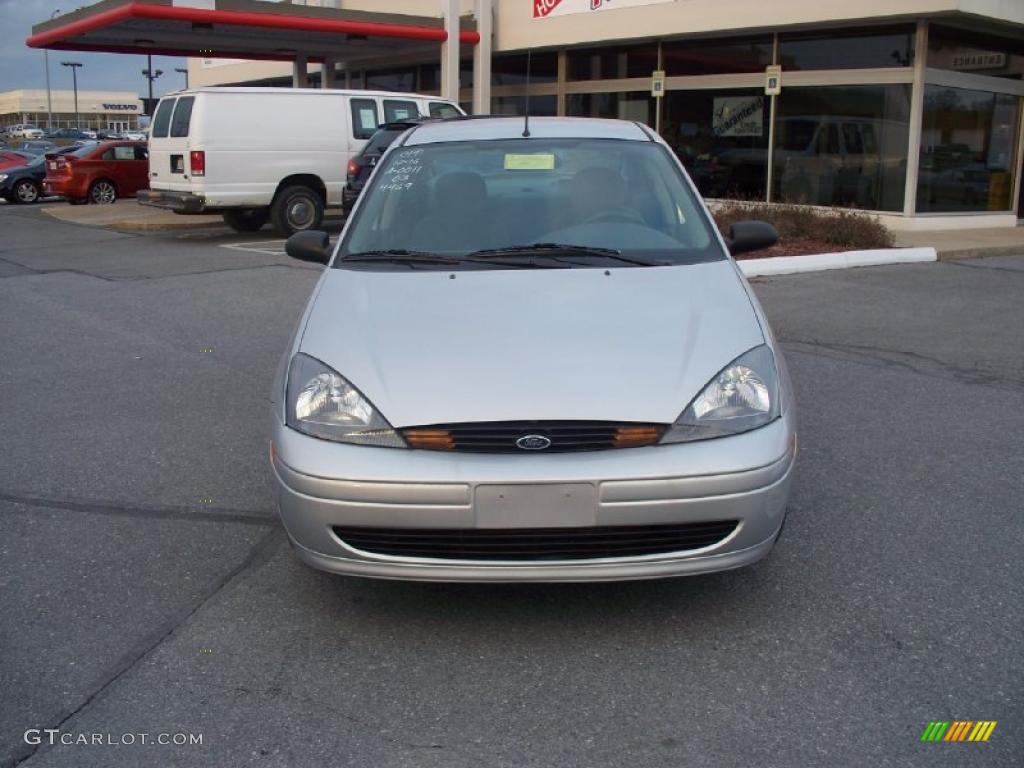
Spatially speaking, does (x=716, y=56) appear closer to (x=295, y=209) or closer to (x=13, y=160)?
(x=295, y=209)

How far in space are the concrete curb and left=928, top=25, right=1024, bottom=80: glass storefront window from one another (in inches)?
180

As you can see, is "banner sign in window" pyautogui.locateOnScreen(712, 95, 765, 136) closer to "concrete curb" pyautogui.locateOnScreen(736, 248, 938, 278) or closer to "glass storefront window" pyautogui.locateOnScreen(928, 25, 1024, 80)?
"glass storefront window" pyautogui.locateOnScreen(928, 25, 1024, 80)

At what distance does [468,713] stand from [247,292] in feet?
29.0

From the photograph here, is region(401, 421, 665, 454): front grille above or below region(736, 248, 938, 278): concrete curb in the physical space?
above

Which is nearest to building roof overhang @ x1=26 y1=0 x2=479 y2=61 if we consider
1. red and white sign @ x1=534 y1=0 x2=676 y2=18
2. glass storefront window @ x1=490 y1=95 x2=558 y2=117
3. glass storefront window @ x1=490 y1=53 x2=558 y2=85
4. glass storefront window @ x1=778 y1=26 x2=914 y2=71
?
glass storefront window @ x1=490 y1=53 x2=558 y2=85

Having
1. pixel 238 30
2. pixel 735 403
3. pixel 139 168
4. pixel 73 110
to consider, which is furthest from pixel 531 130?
pixel 73 110

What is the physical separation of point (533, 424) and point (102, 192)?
76.7 ft

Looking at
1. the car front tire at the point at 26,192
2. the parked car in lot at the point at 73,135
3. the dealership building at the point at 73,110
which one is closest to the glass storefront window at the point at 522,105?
the car front tire at the point at 26,192

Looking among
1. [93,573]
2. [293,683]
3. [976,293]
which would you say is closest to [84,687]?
[293,683]

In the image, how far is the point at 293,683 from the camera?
3.30 m

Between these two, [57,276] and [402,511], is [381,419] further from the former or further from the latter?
[57,276]

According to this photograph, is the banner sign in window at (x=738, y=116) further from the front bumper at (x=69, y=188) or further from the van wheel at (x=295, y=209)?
the front bumper at (x=69, y=188)

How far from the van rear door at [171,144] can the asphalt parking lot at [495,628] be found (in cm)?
995

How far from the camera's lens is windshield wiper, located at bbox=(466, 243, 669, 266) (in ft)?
14.6
